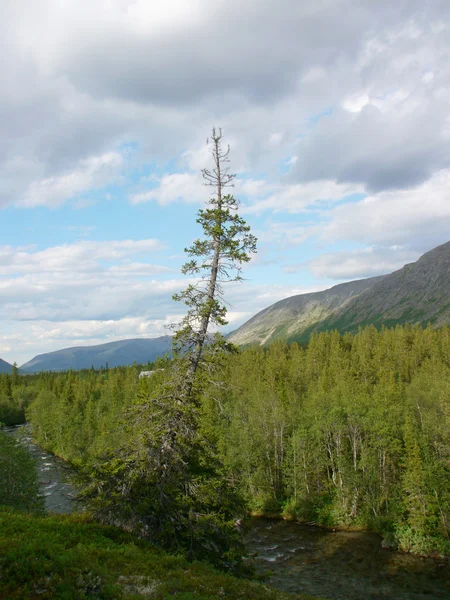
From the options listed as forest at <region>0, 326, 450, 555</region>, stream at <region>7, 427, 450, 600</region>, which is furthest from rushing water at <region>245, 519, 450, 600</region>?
forest at <region>0, 326, 450, 555</region>

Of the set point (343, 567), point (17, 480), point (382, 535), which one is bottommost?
point (382, 535)

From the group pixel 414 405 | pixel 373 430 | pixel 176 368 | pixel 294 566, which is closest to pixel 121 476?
pixel 176 368

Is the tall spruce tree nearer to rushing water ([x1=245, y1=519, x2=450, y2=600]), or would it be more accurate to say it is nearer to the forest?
the forest

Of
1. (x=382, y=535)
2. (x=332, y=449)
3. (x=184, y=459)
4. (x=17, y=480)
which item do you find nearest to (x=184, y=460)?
(x=184, y=459)

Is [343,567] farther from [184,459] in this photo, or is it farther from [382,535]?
[184,459]

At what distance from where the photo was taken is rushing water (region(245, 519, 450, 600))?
1313 inches

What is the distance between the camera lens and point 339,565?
1518 inches

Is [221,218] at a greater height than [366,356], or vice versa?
[221,218]

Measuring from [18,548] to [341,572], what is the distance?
36.3 meters

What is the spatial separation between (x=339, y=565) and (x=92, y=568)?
119 ft

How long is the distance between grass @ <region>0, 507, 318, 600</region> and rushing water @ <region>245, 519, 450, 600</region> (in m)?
16.7

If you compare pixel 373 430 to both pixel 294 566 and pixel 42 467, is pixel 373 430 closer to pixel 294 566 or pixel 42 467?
pixel 294 566

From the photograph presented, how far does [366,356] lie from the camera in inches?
4097

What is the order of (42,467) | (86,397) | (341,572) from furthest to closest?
1. (86,397)
2. (42,467)
3. (341,572)
